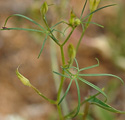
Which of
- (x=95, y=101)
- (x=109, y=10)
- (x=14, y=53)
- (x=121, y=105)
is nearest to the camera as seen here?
(x=95, y=101)

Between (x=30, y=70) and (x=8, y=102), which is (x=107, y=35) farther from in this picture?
(x=8, y=102)

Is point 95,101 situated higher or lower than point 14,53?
higher

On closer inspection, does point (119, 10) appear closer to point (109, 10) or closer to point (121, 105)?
point (109, 10)

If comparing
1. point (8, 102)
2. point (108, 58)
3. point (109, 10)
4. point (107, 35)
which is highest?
point (109, 10)

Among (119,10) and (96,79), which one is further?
(119,10)

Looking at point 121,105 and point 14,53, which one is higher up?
point 14,53

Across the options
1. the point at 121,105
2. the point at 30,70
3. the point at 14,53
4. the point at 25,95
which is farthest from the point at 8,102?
the point at 121,105

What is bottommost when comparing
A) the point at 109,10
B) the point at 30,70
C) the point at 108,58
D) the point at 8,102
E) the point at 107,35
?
the point at 8,102

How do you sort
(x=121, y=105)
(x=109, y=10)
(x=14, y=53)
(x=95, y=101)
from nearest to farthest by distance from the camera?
(x=95, y=101), (x=121, y=105), (x=14, y=53), (x=109, y=10)

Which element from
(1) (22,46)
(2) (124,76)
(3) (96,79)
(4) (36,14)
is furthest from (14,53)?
(2) (124,76)
